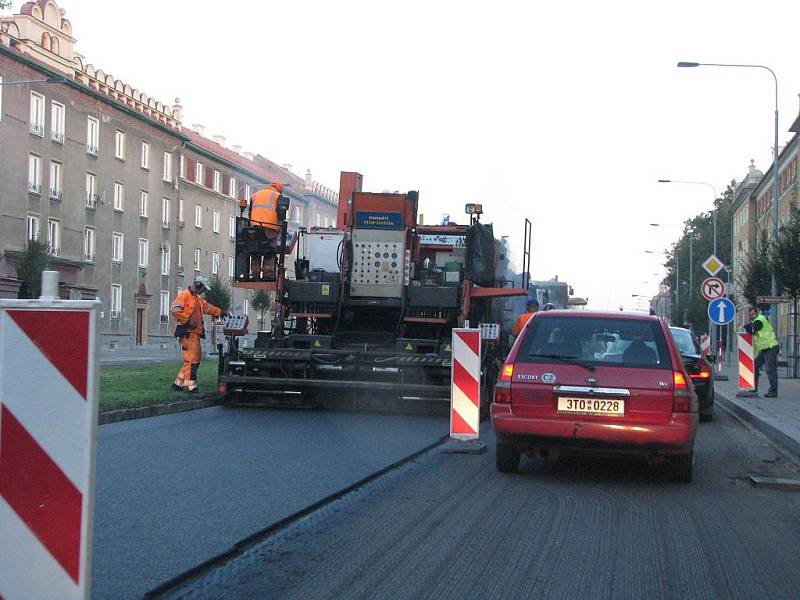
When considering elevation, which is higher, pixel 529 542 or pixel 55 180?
pixel 55 180

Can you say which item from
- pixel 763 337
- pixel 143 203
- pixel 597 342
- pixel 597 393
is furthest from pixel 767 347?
pixel 143 203

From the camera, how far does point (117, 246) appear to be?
55469mm

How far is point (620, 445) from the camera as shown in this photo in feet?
28.3

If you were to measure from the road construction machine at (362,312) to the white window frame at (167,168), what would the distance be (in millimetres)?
46223

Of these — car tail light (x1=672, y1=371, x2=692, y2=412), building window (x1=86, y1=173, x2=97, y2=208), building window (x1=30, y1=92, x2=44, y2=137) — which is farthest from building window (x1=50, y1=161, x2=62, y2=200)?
car tail light (x1=672, y1=371, x2=692, y2=412)

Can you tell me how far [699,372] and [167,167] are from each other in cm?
5057

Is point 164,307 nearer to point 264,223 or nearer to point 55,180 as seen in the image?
point 55,180

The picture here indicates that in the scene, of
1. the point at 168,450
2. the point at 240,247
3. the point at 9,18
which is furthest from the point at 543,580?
the point at 9,18

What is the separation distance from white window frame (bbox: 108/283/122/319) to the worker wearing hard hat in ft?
130

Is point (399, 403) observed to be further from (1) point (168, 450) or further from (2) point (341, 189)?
(1) point (168, 450)

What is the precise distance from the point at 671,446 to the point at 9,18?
46313 millimetres

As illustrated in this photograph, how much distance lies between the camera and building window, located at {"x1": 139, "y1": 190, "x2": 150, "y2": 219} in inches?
2287

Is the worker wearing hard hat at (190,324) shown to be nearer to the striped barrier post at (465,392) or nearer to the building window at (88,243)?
the striped barrier post at (465,392)

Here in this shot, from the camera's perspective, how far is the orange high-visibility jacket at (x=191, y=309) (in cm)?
1570
